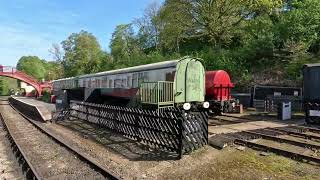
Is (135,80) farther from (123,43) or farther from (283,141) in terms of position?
(123,43)

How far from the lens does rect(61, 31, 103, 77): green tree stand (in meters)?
71.6

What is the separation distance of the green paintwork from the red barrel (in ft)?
4.41

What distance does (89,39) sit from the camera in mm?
77562

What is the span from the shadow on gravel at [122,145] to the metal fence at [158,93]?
2577mm

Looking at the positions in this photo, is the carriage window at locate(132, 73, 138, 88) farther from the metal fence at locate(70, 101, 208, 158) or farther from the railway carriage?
the metal fence at locate(70, 101, 208, 158)

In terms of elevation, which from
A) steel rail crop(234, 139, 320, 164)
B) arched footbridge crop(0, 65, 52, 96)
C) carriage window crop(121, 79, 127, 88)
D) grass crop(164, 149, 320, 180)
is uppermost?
arched footbridge crop(0, 65, 52, 96)

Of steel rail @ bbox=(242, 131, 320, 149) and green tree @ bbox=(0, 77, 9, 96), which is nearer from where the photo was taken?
steel rail @ bbox=(242, 131, 320, 149)

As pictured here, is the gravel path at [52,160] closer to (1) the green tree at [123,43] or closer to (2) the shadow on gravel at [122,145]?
(2) the shadow on gravel at [122,145]

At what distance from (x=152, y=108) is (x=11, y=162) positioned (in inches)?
290

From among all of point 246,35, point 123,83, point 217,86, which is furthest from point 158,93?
point 246,35

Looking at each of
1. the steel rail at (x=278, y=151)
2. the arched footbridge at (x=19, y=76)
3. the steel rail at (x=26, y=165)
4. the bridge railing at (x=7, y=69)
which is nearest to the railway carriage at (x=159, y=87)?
the steel rail at (x=278, y=151)

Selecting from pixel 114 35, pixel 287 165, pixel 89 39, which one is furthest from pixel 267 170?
pixel 89 39

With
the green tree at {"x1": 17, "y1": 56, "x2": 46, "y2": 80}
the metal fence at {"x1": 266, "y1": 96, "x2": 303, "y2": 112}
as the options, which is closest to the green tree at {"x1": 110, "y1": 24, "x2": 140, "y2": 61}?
the metal fence at {"x1": 266, "y1": 96, "x2": 303, "y2": 112}

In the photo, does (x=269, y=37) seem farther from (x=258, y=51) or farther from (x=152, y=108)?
(x=152, y=108)
